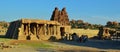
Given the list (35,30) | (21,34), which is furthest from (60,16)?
(21,34)

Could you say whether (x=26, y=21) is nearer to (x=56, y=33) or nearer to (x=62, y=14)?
(x=56, y=33)

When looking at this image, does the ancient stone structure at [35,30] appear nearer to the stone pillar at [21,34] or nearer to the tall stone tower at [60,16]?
the stone pillar at [21,34]

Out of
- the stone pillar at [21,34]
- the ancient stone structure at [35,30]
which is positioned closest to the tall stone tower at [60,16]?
the ancient stone structure at [35,30]

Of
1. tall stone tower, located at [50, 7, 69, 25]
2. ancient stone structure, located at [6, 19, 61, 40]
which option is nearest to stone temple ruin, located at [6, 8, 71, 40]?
ancient stone structure, located at [6, 19, 61, 40]

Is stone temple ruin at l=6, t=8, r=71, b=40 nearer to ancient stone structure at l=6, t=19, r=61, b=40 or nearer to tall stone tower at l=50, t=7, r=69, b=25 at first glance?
ancient stone structure at l=6, t=19, r=61, b=40

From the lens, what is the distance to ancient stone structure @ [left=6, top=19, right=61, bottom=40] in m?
62.2

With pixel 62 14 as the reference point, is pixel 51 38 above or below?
below

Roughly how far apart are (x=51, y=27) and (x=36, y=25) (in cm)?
361

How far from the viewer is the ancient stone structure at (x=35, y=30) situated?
6219cm

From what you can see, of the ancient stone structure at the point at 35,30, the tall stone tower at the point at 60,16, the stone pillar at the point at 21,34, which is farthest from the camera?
the tall stone tower at the point at 60,16

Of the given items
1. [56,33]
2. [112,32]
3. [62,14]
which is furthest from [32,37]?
[62,14]

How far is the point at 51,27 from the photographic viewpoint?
67.0 m

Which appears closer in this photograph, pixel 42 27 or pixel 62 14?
pixel 42 27

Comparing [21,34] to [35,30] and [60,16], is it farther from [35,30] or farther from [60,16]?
[60,16]
